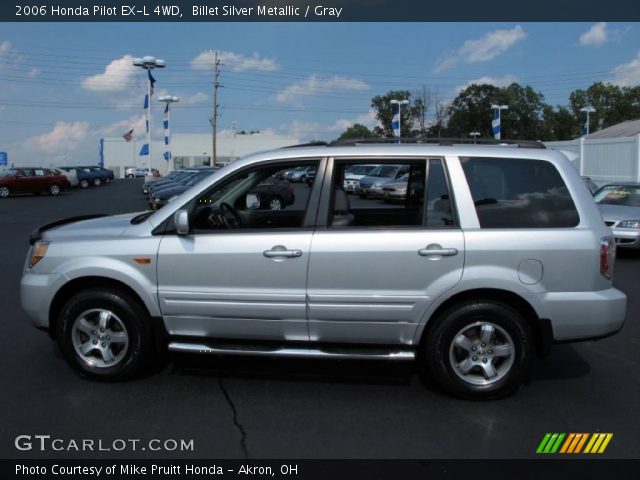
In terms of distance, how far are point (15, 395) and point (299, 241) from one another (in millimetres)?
2438

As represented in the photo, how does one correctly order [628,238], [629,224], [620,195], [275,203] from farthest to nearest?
1. [620,195]
2. [629,224]
3. [628,238]
4. [275,203]

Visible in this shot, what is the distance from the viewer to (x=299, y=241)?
468cm

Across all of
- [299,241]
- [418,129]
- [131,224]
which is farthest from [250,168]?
[418,129]

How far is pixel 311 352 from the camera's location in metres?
4.71

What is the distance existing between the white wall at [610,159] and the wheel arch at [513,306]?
17.9m

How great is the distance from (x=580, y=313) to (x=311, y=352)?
1970 millimetres

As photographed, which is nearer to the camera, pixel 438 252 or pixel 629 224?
pixel 438 252

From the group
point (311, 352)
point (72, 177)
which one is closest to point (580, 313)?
point (311, 352)

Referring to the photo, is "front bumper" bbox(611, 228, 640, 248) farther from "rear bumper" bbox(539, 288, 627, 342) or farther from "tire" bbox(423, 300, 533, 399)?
"tire" bbox(423, 300, 533, 399)

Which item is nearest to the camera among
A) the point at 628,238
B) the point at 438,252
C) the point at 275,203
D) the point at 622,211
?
the point at 438,252

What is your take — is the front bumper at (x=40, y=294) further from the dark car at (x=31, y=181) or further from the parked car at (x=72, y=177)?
the parked car at (x=72, y=177)

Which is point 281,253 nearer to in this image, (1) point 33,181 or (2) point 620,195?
(2) point 620,195

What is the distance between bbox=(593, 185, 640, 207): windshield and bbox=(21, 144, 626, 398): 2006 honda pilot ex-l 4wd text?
30.5ft
